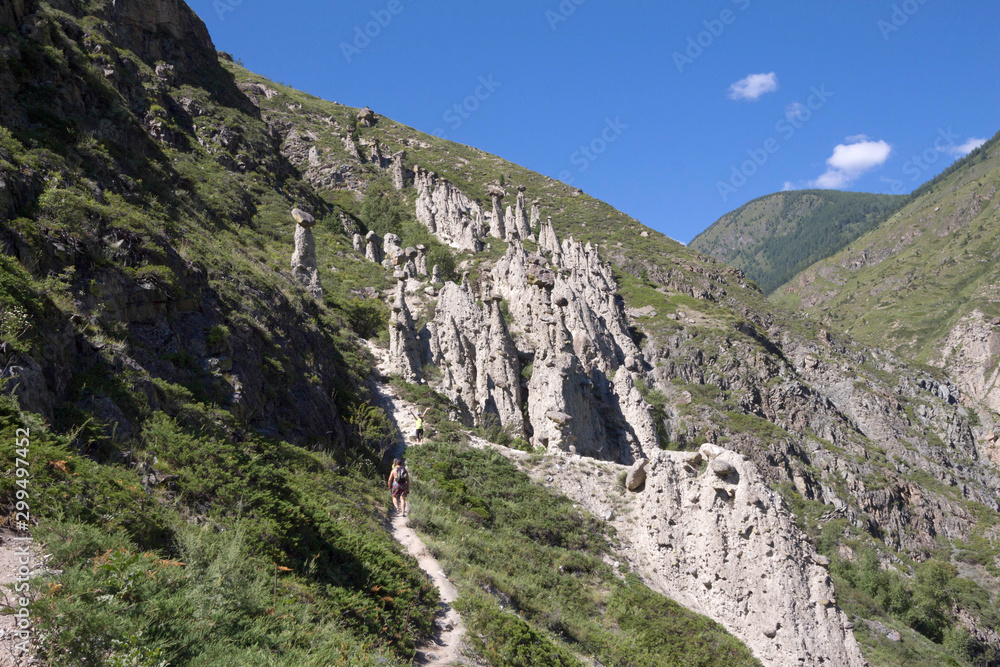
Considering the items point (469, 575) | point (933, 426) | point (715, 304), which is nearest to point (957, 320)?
point (933, 426)

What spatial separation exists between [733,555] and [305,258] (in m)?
21.2

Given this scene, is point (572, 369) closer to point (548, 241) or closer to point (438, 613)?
point (438, 613)

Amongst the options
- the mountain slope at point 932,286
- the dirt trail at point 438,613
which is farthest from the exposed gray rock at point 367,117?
the mountain slope at point 932,286

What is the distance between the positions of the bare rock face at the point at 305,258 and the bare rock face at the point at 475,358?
235 inches

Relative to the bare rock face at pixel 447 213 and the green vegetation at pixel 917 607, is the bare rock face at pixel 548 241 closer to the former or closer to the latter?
the bare rock face at pixel 447 213

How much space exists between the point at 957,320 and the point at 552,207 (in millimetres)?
72955

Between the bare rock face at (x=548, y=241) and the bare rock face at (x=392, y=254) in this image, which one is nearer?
the bare rock face at (x=392, y=254)

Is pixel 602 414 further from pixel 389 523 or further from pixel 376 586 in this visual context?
pixel 376 586

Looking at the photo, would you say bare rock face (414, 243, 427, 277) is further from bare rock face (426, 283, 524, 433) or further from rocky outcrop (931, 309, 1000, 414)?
rocky outcrop (931, 309, 1000, 414)

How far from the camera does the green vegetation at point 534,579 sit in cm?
891

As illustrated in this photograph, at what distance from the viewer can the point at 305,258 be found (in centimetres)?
2498

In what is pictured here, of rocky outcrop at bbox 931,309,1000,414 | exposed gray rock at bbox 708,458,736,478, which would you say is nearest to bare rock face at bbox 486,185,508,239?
exposed gray rock at bbox 708,458,736,478

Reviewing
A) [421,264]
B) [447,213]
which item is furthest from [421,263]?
[447,213]

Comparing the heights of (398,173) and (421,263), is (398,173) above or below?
above
